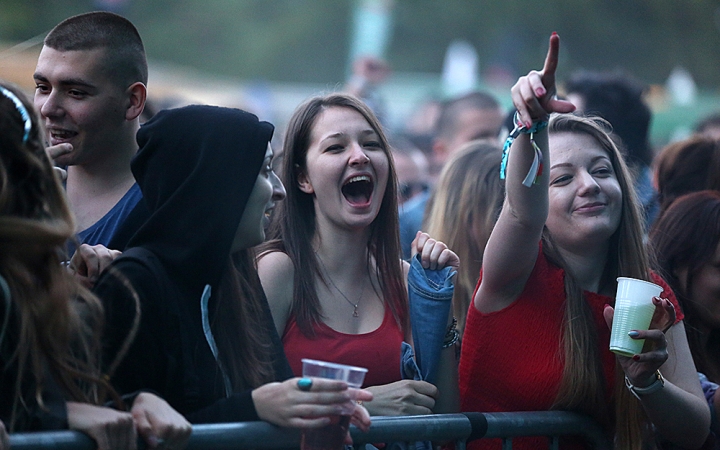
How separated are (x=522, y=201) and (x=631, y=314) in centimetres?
49

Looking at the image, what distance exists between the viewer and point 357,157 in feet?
10.5

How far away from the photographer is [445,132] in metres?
7.04

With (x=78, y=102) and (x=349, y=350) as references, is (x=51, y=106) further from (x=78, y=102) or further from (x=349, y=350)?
(x=349, y=350)

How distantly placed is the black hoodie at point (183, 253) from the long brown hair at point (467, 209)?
1639 mm

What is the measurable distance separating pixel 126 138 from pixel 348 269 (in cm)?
97

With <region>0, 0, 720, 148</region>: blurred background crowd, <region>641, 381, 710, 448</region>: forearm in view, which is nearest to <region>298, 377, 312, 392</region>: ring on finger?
<region>641, 381, 710, 448</region>: forearm

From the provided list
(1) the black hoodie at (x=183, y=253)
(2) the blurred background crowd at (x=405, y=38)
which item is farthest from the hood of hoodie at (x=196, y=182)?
(2) the blurred background crowd at (x=405, y=38)

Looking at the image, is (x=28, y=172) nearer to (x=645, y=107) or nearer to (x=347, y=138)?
(x=347, y=138)

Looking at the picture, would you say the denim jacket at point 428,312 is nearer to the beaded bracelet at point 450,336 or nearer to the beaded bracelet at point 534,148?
the beaded bracelet at point 450,336

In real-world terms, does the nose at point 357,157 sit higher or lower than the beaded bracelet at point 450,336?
higher

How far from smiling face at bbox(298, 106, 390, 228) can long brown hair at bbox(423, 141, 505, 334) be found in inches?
33.0

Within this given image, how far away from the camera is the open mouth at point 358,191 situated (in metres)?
3.27

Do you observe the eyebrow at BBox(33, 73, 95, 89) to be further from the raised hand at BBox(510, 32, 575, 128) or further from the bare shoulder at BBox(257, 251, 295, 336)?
the raised hand at BBox(510, 32, 575, 128)

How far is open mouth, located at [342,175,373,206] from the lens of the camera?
10.7ft
